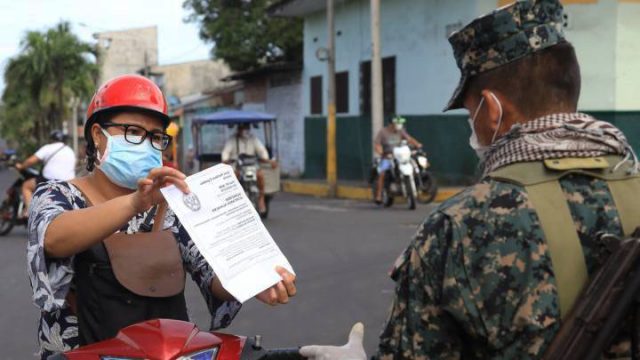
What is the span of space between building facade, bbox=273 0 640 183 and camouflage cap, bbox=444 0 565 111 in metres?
9.84

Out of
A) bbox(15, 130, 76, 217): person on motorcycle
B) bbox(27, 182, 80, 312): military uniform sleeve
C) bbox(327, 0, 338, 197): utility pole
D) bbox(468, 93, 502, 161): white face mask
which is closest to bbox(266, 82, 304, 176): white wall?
bbox(327, 0, 338, 197): utility pole

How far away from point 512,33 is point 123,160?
129 centimetres

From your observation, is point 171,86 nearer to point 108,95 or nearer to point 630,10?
point 630,10

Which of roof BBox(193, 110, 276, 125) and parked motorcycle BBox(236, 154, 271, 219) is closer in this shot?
parked motorcycle BBox(236, 154, 271, 219)

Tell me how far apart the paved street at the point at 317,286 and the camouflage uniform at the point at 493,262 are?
3522mm

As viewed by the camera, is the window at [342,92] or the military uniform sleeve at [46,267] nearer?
the military uniform sleeve at [46,267]

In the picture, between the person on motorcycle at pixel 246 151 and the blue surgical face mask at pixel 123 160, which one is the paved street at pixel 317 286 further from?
the blue surgical face mask at pixel 123 160

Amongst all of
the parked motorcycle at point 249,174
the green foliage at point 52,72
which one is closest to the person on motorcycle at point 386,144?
the parked motorcycle at point 249,174

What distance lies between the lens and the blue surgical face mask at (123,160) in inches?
95.3

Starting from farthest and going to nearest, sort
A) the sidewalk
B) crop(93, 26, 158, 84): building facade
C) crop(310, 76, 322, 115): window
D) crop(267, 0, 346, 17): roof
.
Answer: crop(93, 26, 158, 84): building facade < crop(310, 76, 322, 115): window < crop(267, 0, 346, 17): roof < the sidewalk

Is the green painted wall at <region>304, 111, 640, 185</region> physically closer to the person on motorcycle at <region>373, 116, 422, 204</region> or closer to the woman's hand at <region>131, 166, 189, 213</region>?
the person on motorcycle at <region>373, 116, 422, 204</region>

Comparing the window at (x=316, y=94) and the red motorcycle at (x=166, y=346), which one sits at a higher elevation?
the window at (x=316, y=94)

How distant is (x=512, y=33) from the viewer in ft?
5.47

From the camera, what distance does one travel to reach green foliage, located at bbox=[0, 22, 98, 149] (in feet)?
121
